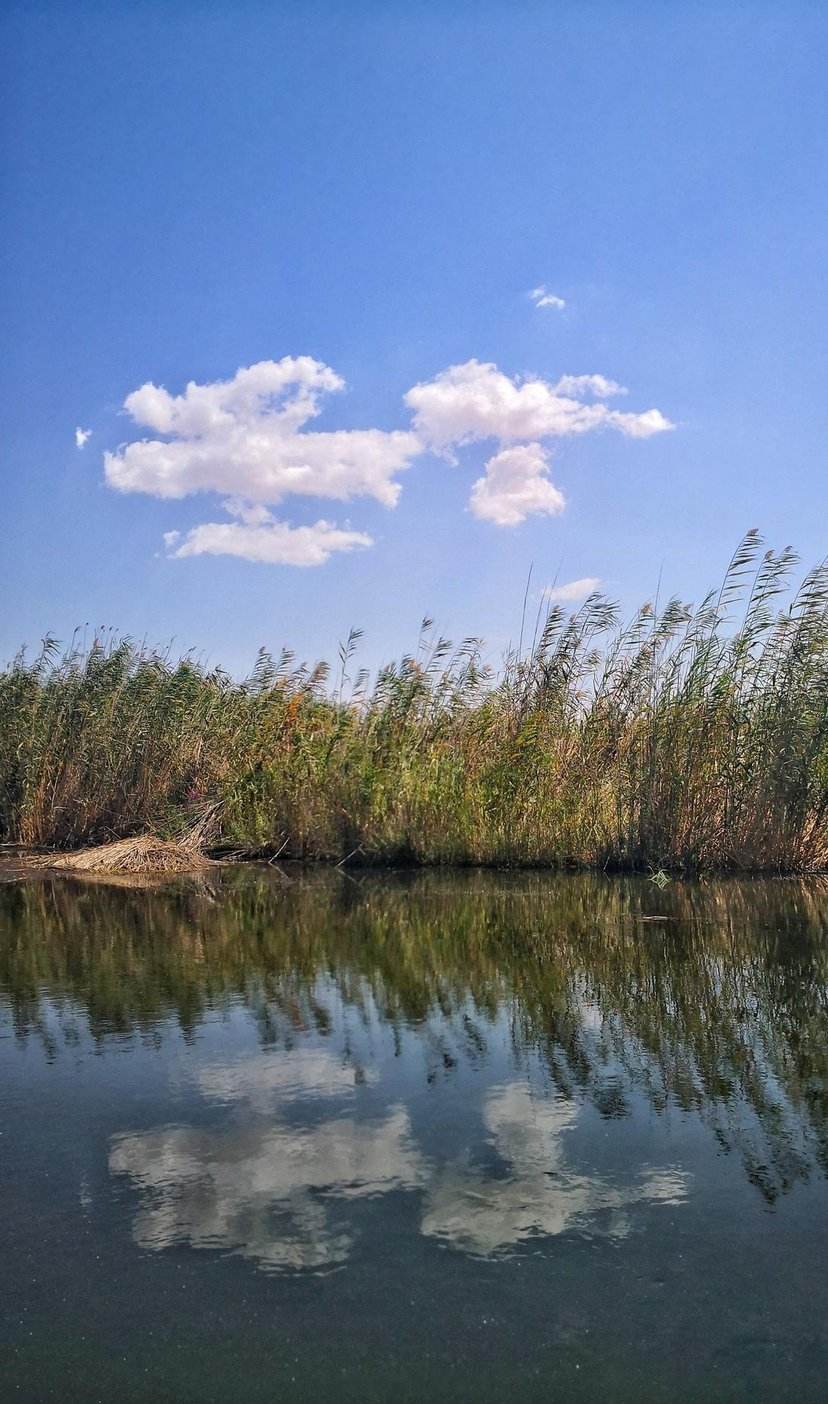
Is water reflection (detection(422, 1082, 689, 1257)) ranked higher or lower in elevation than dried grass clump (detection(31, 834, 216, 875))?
lower

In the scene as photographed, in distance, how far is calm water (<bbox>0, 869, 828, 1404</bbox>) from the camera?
7.47 feet

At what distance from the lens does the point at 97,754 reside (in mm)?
12953

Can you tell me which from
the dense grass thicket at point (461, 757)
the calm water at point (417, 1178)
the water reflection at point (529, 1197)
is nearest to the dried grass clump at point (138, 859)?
the dense grass thicket at point (461, 757)

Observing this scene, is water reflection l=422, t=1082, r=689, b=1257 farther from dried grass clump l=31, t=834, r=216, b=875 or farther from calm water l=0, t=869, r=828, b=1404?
dried grass clump l=31, t=834, r=216, b=875

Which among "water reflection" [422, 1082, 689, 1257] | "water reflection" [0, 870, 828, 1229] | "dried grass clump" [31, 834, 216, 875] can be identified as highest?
"dried grass clump" [31, 834, 216, 875]

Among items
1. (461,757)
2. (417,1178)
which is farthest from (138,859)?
(417,1178)

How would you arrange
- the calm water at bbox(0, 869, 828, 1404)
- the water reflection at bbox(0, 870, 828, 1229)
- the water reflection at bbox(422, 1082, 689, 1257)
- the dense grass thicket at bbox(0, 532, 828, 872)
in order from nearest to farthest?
the calm water at bbox(0, 869, 828, 1404) < the water reflection at bbox(422, 1082, 689, 1257) < the water reflection at bbox(0, 870, 828, 1229) < the dense grass thicket at bbox(0, 532, 828, 872)

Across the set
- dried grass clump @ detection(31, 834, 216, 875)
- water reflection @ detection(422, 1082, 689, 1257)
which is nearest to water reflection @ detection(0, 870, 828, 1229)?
water reflection @ detection(422, 1082, 689, 1257)

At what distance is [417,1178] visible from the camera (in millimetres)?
3148

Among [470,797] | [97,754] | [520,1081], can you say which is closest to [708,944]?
[520,1081]

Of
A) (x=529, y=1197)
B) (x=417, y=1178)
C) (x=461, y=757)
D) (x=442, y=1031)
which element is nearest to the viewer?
(x=529, y=1197)

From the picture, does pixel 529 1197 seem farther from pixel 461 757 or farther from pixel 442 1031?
pixel 461 757

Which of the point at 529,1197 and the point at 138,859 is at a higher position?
the point at 138,859

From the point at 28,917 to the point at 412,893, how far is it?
3133 mm
